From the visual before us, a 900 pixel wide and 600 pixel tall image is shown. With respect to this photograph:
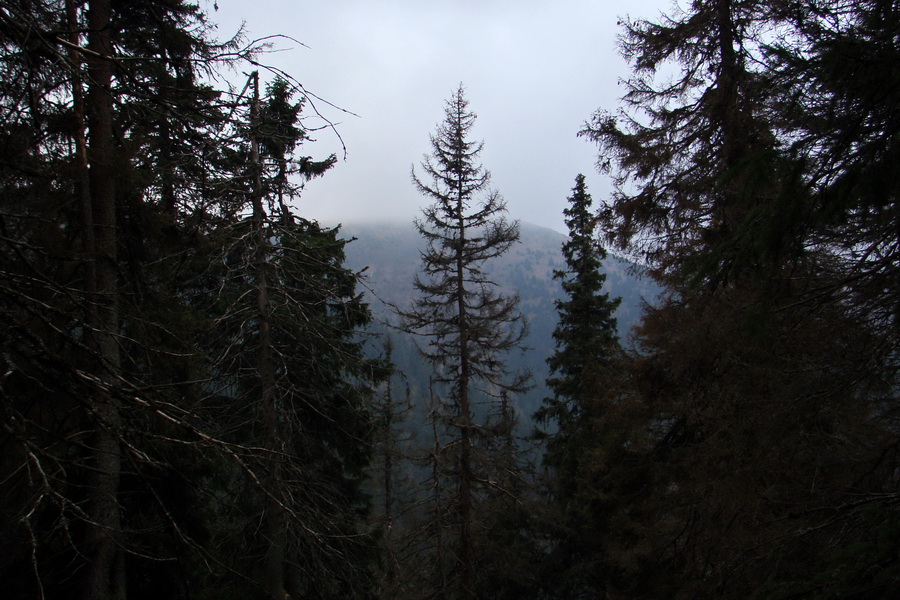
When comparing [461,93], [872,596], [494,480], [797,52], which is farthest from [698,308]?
[461,93]

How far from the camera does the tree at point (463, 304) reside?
1188 cm

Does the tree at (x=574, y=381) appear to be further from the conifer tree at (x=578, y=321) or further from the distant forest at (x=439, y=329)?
the distant forest at (x=439, y=329)

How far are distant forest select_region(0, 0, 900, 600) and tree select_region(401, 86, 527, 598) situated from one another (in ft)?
0.26

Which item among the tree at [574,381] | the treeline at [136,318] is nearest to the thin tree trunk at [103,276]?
the treeline at [136,318]

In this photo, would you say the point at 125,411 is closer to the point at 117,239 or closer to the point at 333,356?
the point at 117,239

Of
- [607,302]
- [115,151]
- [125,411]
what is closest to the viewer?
[125,411]

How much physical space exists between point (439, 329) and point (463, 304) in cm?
88

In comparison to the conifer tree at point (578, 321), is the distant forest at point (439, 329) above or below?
below

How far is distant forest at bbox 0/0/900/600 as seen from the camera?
9.16 feet

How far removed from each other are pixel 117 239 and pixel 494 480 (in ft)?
29.2

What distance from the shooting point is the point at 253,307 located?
842 cm

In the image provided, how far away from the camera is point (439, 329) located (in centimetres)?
1249

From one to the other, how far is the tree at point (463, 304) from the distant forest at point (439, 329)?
8cm

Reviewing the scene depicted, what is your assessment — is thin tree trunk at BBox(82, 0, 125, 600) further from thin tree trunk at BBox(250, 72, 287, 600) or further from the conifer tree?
the conifer tree
